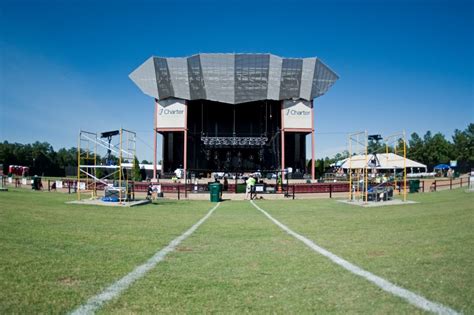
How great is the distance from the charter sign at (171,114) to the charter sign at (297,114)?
56.5 feet

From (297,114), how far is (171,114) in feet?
69.9

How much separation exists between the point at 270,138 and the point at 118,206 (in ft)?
176

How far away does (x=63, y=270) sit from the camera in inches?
202

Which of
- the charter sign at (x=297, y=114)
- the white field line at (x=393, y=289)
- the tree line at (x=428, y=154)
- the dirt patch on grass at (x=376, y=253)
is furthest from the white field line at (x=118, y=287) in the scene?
the tree line at (x=428, y=154)

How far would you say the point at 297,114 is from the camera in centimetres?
6494

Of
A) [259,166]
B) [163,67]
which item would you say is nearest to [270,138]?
[259,166]

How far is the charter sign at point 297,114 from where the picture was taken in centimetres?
6481

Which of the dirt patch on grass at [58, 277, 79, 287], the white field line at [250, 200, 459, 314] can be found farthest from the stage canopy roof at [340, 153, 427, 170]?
the dirt patch on grass at [58, 277, 79, 287]

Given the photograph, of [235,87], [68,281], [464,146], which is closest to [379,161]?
[235,87]

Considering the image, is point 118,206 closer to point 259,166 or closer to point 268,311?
point 268,311

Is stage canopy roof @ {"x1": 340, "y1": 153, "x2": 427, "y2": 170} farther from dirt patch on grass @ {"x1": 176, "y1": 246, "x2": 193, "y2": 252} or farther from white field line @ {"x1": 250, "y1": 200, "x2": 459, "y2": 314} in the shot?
white field line @ {"x1": 250, "y1": 200, "x2": 459, "y2": 314}

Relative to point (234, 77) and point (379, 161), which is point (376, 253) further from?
point (234, 77)

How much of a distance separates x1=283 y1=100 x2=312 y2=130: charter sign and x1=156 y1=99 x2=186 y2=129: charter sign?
56.5 ft

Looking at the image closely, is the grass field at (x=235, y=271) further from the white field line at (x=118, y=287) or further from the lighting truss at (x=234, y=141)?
the lighting truss at (x=234, y=141)
